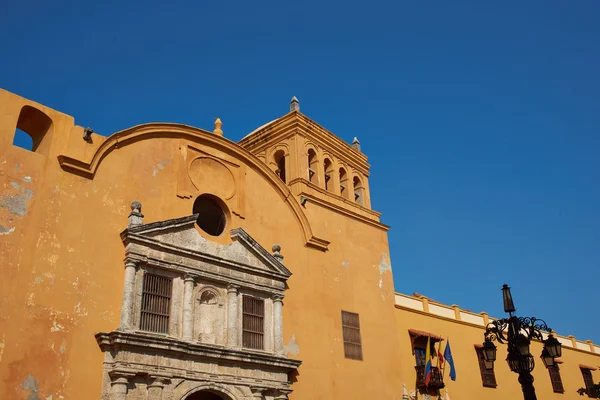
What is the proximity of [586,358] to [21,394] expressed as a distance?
2355 centimetres

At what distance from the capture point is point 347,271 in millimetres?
15984

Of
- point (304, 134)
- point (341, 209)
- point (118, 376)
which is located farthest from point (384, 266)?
point (118, 376)

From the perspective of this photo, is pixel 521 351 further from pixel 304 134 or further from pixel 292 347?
pixel 304 134

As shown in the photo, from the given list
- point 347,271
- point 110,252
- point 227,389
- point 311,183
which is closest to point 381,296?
point 347,271

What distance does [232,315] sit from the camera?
1260cm

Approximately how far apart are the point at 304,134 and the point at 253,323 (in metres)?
6.61

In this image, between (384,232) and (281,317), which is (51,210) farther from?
(384,232)

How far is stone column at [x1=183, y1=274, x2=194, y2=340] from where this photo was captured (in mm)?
11672

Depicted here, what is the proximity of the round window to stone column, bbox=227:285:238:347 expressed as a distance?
1647mm

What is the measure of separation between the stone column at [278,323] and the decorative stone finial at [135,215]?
147 inches

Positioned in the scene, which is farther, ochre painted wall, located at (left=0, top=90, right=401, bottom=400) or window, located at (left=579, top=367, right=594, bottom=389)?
window, located at (left=579, top=367, right=594, bottom=389)

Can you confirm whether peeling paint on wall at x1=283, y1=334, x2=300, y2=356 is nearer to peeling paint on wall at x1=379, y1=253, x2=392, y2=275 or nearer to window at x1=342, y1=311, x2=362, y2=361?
window at x1=342, y1=311, x2=362, y2=361

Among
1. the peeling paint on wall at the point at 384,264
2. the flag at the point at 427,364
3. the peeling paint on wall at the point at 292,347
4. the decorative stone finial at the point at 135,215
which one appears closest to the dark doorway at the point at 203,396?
the peeling paint on wall at the point at 292,347

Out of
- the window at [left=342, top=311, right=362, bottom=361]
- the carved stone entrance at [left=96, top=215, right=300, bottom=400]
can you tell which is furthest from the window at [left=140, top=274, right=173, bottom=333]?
the window at [left=342, top=311, right=362, bottom=361]
